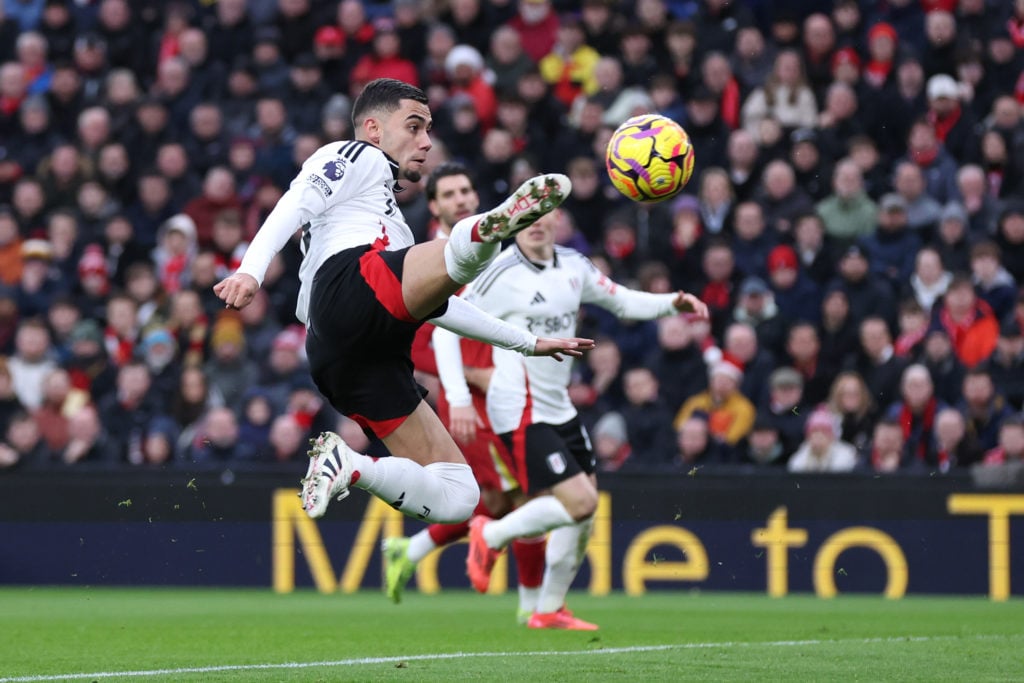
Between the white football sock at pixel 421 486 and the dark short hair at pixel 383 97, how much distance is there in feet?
5.03

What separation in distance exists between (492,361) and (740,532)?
3.50 m

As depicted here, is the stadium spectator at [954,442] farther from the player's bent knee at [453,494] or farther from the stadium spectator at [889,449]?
the player's bent knee at [453,494]

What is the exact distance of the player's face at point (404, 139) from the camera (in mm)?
7680

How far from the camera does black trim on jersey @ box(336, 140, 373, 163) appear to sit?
24.6 feet

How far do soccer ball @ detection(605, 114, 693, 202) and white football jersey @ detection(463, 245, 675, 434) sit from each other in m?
1.71

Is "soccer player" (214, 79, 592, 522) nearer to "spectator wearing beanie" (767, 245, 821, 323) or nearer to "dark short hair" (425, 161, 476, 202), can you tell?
"dark short hair" (425, 161, 476, 202)

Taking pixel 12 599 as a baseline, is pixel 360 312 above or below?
above

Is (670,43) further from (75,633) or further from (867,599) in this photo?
(75,633)

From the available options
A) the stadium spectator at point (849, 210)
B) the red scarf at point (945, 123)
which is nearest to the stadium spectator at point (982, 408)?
the stadium spectator at point (849, 210)

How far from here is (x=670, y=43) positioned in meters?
15.4

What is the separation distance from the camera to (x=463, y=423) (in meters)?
9.66

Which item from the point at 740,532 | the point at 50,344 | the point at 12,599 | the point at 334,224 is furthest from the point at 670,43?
the point at 334,224

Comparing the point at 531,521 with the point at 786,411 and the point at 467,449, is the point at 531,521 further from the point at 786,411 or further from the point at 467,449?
the point at 786,411

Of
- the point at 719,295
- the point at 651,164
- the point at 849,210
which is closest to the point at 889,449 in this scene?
the point at 719,295
